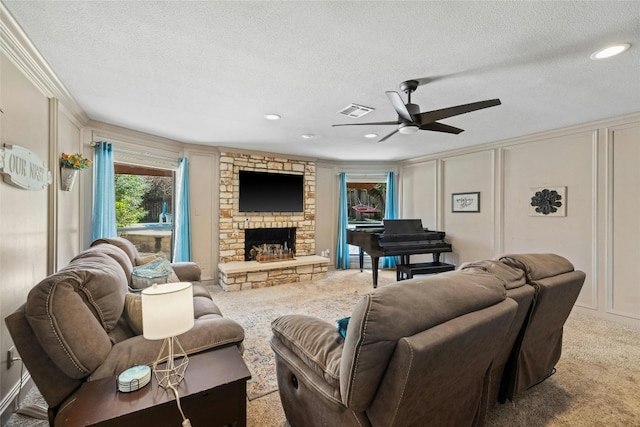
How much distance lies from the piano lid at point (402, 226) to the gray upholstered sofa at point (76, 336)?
149 inches

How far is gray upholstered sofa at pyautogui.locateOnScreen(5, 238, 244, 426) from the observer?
4.20 ft

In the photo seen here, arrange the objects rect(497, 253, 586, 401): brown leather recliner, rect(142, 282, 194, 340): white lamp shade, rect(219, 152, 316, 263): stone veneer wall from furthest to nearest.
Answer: rect(219, 152, 316, 263): stone veneer wall → rect(497, 253, 586, 401): brown leather recliner → rect(142, 282, 194, 340): white lamp shade

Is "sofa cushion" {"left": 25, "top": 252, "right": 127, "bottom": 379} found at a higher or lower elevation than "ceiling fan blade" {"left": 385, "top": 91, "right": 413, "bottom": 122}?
lower

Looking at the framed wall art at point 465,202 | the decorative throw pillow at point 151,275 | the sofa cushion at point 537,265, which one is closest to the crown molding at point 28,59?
the decorative throw pillow at point 151,275

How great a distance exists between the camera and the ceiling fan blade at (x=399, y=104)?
2.12 meters

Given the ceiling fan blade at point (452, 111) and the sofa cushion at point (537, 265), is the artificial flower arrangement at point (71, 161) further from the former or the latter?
the sofa cushion at point (537, 265)

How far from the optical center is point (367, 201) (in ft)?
22.0

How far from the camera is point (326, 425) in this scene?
1.33 meters

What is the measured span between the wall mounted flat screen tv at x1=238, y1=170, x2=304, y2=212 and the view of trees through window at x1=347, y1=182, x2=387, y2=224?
1404 mm

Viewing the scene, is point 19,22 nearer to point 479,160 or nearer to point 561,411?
point 561,411

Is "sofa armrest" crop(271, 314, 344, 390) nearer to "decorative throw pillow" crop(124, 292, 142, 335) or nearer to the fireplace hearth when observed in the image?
"decorative throw pillow" crop(124, 292, 142, 335)

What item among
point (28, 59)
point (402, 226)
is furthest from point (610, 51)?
point (28, 59)

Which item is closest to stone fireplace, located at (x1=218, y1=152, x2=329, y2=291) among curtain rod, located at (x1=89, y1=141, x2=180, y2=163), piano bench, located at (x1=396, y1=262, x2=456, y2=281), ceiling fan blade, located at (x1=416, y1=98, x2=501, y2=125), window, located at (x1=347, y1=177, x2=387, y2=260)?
curtain rod, located at (x1=89, y1=141, x2=180, y2=163)

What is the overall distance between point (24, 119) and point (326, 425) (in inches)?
109
